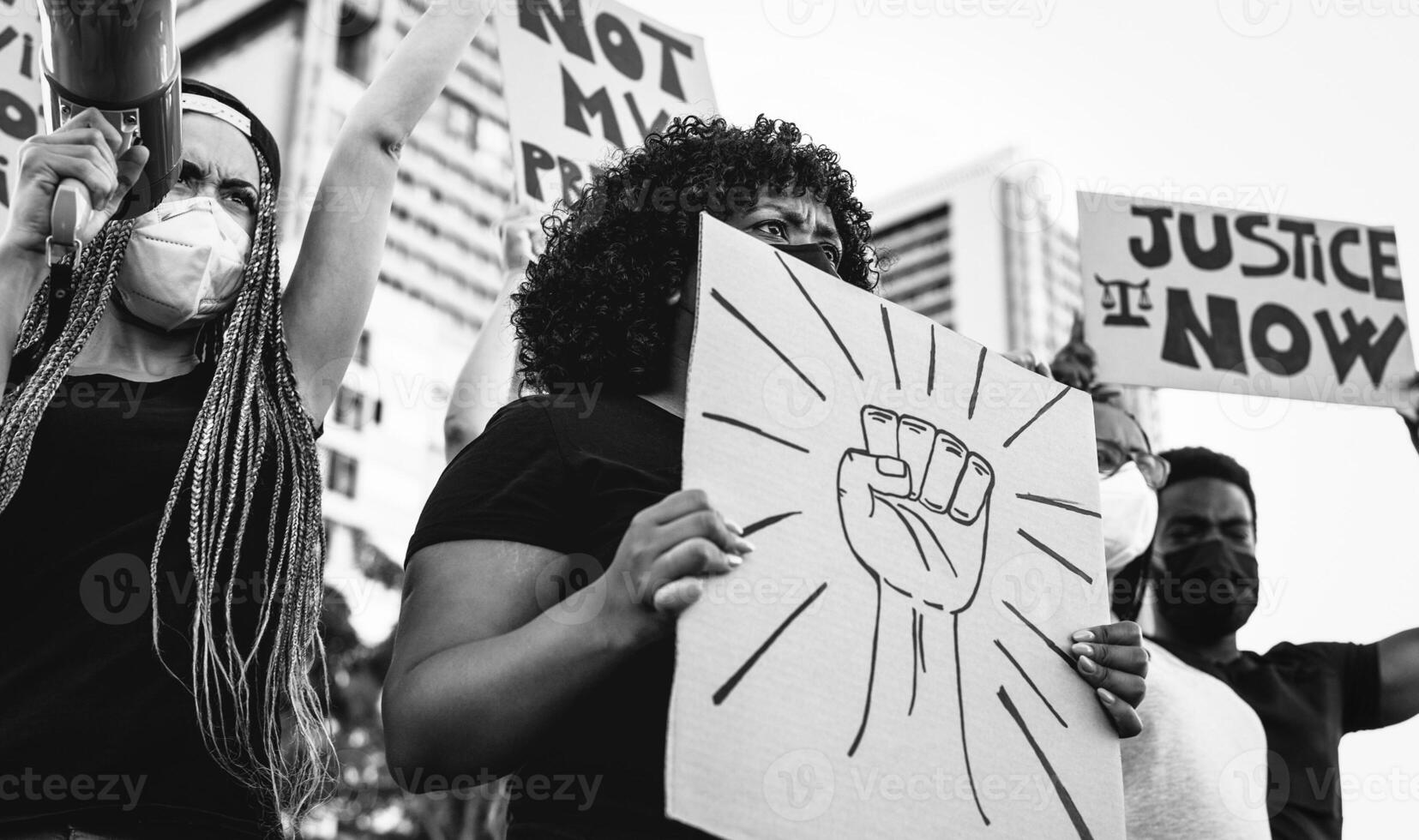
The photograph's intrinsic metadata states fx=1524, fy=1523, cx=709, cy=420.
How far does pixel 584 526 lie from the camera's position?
1.83 meters

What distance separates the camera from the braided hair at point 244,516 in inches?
79.3

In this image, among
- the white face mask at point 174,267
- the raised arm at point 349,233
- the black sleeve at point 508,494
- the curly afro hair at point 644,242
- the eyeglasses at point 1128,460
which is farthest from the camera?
the eyeglasses at point 1128,460

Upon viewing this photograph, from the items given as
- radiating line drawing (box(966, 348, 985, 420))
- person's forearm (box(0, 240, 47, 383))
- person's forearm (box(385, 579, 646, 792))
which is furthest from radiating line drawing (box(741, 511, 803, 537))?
person's forearm (box(0, 240, 47, 383))

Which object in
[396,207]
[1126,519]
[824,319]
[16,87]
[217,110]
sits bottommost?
[824,319]

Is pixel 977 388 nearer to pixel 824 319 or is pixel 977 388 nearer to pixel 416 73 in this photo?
pixel 824 319

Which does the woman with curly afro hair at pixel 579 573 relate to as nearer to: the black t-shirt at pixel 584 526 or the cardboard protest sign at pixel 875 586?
the black t-shirt at pixel 584 526

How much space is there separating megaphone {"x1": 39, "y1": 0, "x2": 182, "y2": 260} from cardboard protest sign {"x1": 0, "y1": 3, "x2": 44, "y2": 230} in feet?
6.18

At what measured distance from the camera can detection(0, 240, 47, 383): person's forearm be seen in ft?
6.64

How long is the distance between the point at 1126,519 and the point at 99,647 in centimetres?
228

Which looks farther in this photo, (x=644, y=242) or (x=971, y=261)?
(x=971, y=261)

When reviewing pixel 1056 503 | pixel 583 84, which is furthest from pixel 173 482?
pixel 583 84

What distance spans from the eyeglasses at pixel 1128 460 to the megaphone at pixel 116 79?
2288 mm

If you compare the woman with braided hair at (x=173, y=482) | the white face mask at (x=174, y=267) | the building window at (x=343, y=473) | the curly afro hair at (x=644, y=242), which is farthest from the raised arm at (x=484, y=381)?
the building window at (x=343, y=473)

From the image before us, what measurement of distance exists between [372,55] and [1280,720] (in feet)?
213
